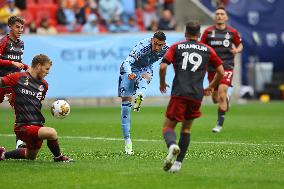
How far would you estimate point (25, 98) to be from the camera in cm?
1264

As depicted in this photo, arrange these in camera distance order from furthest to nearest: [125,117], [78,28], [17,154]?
[78,28]
[125,117]
[17,154]

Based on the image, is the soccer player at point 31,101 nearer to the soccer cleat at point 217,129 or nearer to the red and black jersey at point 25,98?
the red and black jersey at point 25,98

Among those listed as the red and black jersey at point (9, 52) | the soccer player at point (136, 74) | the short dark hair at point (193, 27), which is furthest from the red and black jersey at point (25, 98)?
the red and black jersey at point (9, 52)

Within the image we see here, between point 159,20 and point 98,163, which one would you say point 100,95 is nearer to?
point 159,20

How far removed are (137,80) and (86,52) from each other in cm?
1319

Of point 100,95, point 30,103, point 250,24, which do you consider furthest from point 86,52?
point 30,103

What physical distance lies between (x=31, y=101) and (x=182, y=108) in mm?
2421

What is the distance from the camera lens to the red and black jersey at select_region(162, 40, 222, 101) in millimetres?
11617

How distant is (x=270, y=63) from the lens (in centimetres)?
3325

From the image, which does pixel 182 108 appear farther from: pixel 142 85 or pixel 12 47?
pixel 12 47

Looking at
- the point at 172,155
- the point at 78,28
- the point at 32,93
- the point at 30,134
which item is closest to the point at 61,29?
the point at 78,28

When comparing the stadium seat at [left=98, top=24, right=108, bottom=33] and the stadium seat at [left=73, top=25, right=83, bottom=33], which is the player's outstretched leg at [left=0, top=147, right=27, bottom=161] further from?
the stadium seat at [left=98, top=24, right=108, bottom=33]

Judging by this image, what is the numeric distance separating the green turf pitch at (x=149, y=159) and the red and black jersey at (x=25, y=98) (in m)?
0.67

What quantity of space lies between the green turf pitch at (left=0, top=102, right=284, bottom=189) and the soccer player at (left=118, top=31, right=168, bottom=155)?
1.87ft
